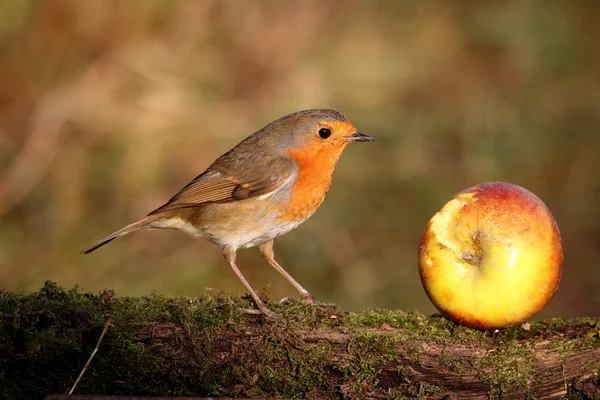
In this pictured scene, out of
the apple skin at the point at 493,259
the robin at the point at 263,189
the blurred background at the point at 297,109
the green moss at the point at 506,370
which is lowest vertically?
the green moss at the point at 506,370

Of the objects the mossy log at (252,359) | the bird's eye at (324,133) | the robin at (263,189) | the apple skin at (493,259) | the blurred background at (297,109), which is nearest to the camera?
the mossy log at (252,359)

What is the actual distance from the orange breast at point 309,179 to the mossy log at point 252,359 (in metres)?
1.22

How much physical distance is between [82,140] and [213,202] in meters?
A: 3.15

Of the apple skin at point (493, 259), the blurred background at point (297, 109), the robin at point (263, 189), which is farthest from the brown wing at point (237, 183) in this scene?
the blurred background at point (297, 109)

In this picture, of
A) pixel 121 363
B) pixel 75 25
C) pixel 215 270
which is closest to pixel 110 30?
pixel 75 25

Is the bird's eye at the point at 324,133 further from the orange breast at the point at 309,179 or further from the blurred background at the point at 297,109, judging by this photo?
the blurred background at the point at 297,109

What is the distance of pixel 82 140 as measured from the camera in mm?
7672

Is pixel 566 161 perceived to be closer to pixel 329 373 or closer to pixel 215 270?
pixel 215 270

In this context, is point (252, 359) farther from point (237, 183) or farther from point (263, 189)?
point (237, 183)

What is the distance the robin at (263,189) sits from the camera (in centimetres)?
479

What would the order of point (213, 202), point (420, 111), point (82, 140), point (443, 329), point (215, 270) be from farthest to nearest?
point (420, 111)
point (82, 140)
point (215, 270)
point (213, 202)
point (443, 329)

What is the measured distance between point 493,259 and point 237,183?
1.74 meters

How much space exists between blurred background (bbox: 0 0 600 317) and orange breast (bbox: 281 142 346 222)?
191cm

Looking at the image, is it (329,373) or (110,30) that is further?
(110,30)
